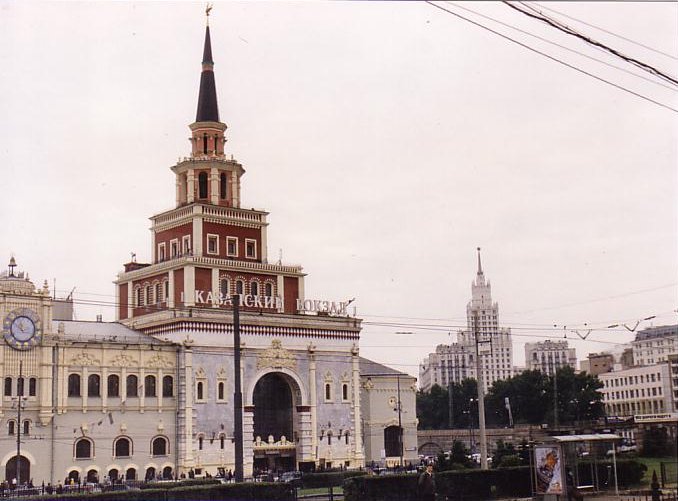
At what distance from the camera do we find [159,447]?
211 feet

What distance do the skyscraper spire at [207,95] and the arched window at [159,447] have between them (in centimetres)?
2489

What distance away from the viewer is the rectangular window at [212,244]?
72312mm

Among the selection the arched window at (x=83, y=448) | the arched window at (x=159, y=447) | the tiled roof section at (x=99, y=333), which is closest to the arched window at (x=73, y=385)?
the tiled roof section at (x=99, y=333)

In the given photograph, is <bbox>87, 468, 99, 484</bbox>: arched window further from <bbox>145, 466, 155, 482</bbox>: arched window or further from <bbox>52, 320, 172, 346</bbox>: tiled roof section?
<bbox>52, 320, 172, 346</bbox>: tiled roof section

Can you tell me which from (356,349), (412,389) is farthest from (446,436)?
(356,349)

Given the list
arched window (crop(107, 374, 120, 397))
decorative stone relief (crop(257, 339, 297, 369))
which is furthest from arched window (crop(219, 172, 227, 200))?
arched window (crop(107, 374, 120, 397))

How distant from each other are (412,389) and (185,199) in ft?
87.1

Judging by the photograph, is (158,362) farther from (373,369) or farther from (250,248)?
(373,369)

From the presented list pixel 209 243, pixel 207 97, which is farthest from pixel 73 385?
pixel 207 97

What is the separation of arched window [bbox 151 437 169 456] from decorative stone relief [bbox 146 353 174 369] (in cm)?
477

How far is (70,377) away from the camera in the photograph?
6119 cm

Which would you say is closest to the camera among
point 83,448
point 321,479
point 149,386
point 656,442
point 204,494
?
point 656,442

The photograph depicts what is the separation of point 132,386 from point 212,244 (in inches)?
528

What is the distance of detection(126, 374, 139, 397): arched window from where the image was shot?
6387 centimetres
